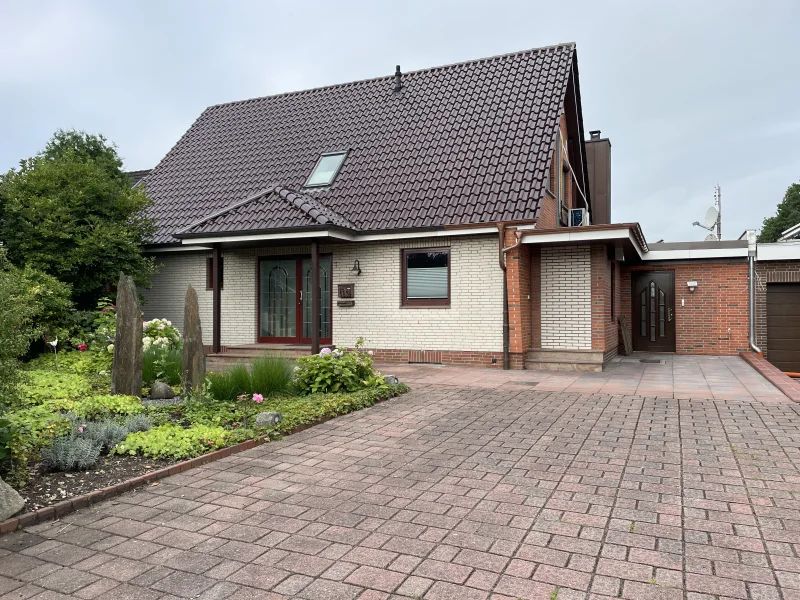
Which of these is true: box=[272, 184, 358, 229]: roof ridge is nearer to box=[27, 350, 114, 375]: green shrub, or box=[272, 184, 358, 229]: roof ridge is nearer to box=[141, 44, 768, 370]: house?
box=[141, 44, 768, 370]: house

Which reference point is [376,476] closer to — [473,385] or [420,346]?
[473,385]

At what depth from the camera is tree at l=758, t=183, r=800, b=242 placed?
57.1 metres

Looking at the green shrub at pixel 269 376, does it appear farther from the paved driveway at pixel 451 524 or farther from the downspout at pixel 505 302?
the downspout at pixel 505 302

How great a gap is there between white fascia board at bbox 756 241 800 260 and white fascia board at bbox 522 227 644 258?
549 centimetres

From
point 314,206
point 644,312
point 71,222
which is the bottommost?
point 644,312

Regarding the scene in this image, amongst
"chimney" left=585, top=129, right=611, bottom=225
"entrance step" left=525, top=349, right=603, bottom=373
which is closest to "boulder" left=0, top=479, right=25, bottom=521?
"entrance step" left=525, top=349, right=603, bottom=373

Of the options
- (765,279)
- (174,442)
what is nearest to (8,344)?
(174,442)

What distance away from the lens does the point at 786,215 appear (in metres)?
58.7

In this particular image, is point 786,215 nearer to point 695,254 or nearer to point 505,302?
point 695,254

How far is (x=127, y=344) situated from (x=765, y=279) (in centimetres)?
1473

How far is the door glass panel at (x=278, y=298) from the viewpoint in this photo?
46.8 feet

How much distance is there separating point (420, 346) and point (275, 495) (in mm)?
8601

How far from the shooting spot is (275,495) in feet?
14.4

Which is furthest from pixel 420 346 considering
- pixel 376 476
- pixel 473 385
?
pixel 376 476
